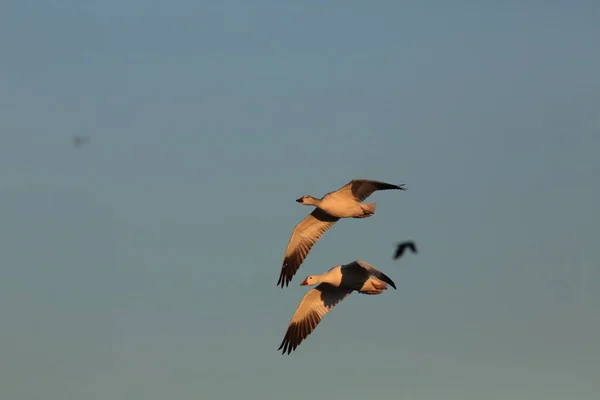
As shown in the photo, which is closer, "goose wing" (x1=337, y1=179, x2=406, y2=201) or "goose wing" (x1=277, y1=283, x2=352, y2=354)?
"goose wing" (x1=337, y1=179, x2=406, y2=201)

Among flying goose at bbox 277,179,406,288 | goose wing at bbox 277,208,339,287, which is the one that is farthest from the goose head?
goose wing at bbox 277,208,339,287

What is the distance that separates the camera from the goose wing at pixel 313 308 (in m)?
39.1

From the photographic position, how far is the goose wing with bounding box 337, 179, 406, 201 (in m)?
36.5

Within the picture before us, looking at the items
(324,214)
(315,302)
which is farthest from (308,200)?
(315,302)

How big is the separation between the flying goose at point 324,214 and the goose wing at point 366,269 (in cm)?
122

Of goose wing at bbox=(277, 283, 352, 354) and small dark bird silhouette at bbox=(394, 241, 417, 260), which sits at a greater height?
small dark bird silhouette at bbox=(394, 241, 417, 260)

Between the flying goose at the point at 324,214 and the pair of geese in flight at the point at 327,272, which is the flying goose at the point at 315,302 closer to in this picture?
the pair of geese in flight at the point at 327,272

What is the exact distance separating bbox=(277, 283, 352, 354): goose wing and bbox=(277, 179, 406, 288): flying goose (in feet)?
4.42

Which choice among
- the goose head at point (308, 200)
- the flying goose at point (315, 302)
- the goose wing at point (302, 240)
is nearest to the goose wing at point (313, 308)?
the flying goose at point (315, 302)

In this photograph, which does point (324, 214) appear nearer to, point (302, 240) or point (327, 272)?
point (302, 240)

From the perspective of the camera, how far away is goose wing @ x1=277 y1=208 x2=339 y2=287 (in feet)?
130

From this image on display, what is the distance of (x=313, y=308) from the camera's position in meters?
39.1

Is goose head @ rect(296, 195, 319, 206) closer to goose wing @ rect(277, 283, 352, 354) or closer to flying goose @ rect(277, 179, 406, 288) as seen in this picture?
flying goose @ rect(277, 179, 406, 288)

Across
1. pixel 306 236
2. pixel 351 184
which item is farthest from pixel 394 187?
pixel 306 236
